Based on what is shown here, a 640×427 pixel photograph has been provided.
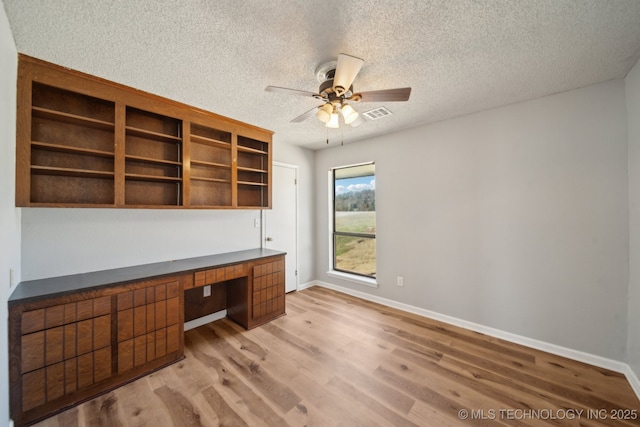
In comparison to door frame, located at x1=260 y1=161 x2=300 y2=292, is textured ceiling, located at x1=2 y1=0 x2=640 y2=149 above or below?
above

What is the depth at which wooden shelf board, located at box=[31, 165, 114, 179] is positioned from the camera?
5.94 feet

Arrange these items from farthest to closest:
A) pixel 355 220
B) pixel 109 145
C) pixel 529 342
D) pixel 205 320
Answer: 1. pixel 355 220
2. pixel 205 320
3. pixel 529 342
4. pixel 109 145

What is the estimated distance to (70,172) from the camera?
6.47ft

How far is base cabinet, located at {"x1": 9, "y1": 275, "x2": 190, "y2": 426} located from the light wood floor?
0.13 metres

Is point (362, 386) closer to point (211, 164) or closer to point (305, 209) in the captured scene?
point (211, 164)

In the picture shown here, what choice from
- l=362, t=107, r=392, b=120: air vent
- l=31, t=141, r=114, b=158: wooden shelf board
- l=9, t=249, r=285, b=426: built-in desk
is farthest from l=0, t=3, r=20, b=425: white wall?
l=362, t=107, r=392, b=120: air vent

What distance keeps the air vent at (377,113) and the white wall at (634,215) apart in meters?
1.90

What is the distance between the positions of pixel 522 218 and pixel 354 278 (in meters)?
2.35

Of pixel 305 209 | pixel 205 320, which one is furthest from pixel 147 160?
pixel 305 209

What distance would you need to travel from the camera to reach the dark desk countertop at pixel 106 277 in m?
1.60

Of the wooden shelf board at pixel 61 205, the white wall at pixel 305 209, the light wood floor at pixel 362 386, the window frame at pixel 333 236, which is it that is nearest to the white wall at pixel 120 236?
the wooden shelf board at pixel 61 205

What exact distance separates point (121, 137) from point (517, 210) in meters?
3.97

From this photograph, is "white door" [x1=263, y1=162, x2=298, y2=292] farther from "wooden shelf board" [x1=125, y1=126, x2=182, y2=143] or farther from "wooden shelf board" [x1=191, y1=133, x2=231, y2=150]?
"wooden shelf board" [x1=125, y1=126, x2=182, y2=143]

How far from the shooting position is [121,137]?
2.09 meters
